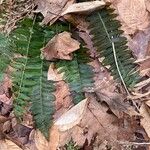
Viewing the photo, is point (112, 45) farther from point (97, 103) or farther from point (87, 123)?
point (87, 123)

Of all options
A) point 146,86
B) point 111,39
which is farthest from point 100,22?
point 146,86

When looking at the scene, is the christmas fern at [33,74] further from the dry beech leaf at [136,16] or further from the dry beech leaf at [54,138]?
the dry beech leaf at [136,16]

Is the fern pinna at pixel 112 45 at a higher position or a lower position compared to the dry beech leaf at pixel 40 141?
higher

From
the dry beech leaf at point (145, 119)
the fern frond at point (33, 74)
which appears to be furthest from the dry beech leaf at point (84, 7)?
the dry beech leaf at point (145, 119)

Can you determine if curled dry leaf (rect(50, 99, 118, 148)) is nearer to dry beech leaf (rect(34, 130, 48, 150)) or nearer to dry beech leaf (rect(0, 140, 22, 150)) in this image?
dry beech leaf (rect(34, 130, 48, 150))

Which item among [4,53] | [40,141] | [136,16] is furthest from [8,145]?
[136,16]

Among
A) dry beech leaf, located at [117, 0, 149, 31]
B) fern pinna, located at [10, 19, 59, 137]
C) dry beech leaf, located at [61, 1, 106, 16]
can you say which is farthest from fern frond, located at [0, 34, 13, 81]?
dry beech leaf, located at [117, 0, 149, 31]
